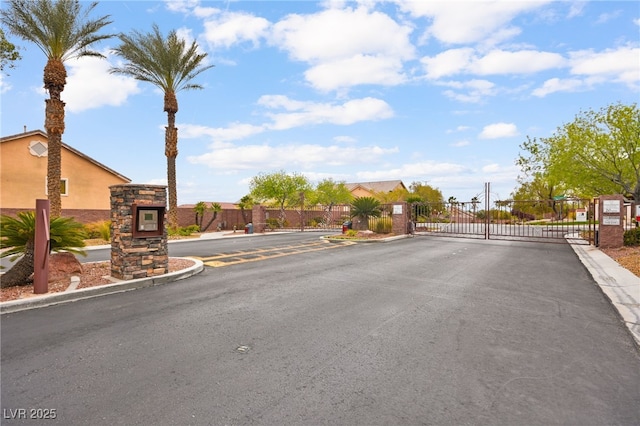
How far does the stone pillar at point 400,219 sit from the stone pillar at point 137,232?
15933 millimetres

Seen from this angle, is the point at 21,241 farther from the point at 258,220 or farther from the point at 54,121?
the point at 258,220

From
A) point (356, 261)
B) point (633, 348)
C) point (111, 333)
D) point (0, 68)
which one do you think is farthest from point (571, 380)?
point (0, 68)

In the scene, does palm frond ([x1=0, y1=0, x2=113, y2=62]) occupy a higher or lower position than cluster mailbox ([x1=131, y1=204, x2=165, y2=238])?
higher

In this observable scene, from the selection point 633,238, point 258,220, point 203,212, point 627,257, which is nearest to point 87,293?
point 627,257

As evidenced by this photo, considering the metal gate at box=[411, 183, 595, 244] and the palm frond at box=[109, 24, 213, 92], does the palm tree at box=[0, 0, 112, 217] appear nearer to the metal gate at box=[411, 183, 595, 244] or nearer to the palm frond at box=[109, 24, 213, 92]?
the palm frond at box=[109, 24, 213, 92]

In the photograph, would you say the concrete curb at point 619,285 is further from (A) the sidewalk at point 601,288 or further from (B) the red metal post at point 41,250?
(B) the red metal post at point 41,250

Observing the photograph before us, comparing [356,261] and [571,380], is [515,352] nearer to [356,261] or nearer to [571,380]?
[571,380]

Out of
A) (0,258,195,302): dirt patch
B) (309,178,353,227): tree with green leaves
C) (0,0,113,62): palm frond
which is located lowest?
(0,258,195,302): dirt patch

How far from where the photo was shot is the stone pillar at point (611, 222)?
14.5 meters

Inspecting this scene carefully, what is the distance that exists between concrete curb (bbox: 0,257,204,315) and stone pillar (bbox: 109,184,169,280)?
312 millimetres

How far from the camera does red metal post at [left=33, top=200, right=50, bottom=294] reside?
262 inches

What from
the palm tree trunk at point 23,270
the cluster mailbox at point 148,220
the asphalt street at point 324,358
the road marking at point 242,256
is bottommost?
the asphalt street at point 324,358

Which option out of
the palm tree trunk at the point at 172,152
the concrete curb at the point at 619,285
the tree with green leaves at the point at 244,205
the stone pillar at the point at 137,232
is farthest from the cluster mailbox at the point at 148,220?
the tree with green leaves at the point at 244,205

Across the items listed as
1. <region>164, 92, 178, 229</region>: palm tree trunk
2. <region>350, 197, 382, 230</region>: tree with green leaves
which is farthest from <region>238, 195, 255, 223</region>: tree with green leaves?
<region>350, 197, 382, 230</region>: tree with green leaves
